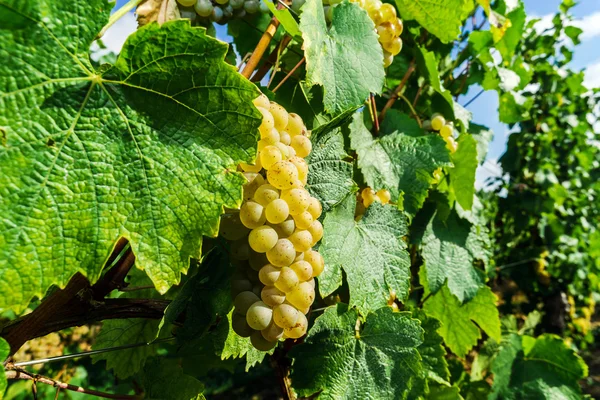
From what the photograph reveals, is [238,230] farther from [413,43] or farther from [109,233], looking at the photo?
[413,43]

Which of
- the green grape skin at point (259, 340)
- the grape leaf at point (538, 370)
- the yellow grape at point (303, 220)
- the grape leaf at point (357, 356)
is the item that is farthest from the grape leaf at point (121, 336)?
the grape leaf at point (538, 370)

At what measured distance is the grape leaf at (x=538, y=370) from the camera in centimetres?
242

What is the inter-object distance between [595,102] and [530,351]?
11.4ft

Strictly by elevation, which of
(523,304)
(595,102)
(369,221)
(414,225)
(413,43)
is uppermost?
(595,102)

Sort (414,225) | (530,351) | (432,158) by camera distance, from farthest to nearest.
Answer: (530,351) < (414,225) < (432,158)

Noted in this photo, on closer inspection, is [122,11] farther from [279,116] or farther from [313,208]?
[313,208]

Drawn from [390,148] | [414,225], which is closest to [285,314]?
[390,148]

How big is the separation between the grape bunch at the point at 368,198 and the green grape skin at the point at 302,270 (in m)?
0.41

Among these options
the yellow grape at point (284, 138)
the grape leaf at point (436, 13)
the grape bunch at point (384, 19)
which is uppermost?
the grape leaf at point (436, 13)

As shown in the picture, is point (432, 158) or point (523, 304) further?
point (523, 304)

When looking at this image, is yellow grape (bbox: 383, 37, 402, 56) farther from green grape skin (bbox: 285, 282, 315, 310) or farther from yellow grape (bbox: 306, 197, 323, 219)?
green grape skin (bbox: 285, 282, 315, 310)

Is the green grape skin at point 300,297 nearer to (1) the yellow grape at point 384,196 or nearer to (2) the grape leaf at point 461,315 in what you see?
(1) the yellow grape at point 384,196

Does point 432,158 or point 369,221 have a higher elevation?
point 432,158

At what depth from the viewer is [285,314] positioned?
85 centimetres
